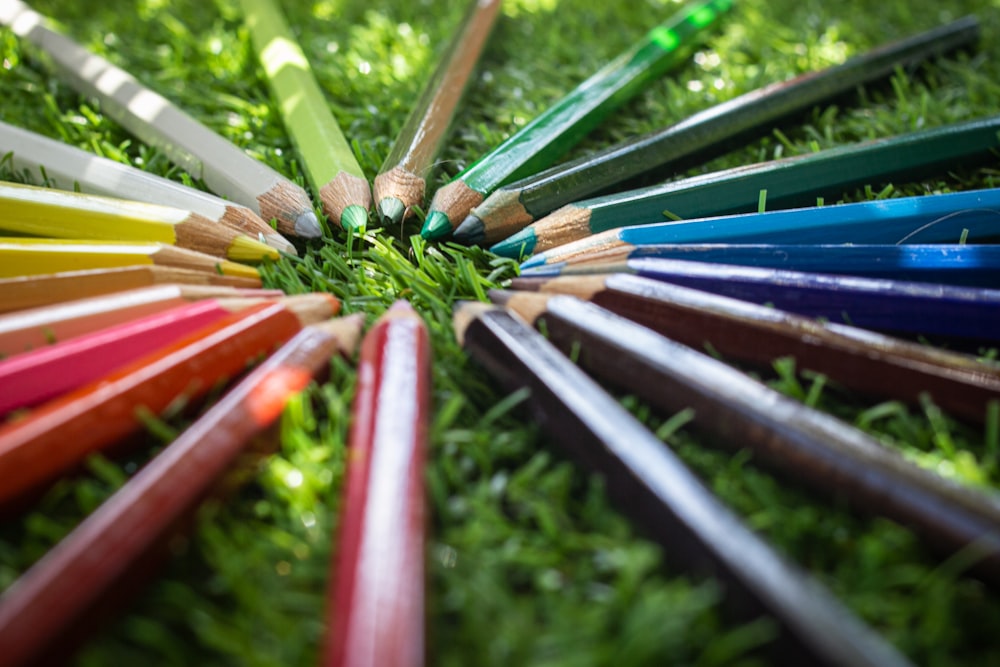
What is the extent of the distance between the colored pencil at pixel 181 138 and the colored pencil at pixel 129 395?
279 millimetres

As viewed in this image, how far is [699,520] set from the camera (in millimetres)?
632

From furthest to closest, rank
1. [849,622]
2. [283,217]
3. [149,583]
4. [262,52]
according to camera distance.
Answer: [262,52]
[283,217]
[149,583]
[849,622]

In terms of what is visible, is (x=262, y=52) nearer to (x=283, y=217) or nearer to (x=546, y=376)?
(x=283, y=217)

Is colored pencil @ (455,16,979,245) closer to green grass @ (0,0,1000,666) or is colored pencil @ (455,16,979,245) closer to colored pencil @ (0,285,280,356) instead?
green grass @ (0,0,1000,666)

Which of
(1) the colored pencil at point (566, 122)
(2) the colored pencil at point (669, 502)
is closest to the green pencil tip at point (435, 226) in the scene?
(1) the colored pencil at point (566, 122)

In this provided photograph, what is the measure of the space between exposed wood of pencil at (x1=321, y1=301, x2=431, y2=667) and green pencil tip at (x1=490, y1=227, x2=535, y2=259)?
302 millimetres

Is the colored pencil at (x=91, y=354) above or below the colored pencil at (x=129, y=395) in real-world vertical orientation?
above

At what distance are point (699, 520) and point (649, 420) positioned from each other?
0.76 ft

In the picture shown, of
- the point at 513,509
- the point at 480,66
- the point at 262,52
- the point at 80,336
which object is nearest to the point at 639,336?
the point at 513,509

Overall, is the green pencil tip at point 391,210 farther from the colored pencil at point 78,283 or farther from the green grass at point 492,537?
the colored pencil at point 78,283

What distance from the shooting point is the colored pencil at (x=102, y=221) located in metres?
1.03

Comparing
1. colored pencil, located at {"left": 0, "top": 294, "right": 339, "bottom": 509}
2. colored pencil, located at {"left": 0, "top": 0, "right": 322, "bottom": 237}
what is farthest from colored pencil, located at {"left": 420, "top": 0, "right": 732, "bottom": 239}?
colored pencil, located at {"left": 0, "top": 294, "right": 339, "bottom": 509}

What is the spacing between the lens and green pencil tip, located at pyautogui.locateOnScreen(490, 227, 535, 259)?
1.10 metres

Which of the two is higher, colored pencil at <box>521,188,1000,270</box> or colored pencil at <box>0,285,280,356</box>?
colored pencil at <box>0,285,280,356</box>
